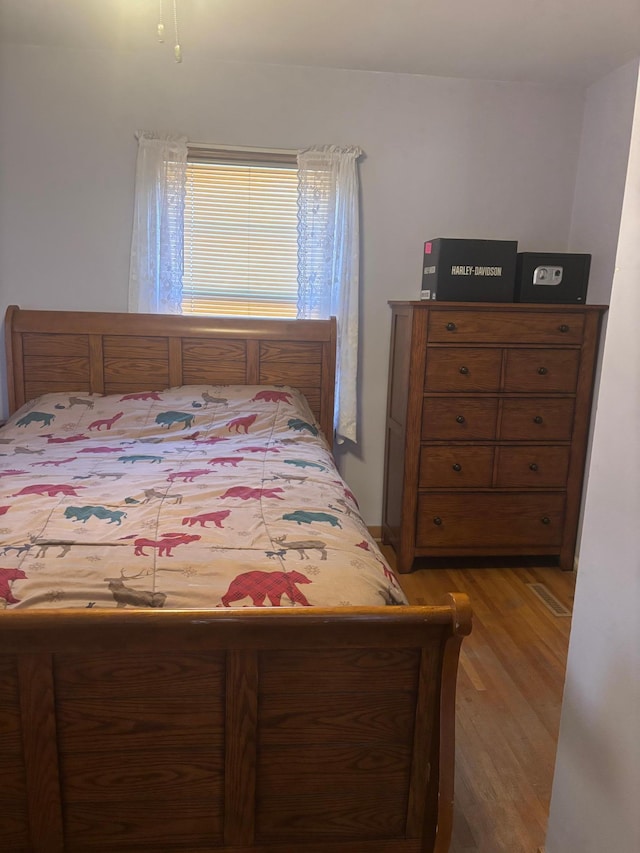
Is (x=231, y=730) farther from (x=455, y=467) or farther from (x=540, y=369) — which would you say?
(x=540, y=369)

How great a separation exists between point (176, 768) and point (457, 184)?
2881 mm

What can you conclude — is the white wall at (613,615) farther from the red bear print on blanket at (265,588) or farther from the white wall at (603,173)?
the white wall at (603,173)

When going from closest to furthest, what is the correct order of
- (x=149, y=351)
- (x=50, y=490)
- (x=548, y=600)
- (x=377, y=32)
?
(x=50, y=490) → (x=377, y=32) → (x=548, y=600) → (x=149, y=351)

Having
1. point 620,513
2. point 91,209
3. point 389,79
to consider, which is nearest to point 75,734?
point 620,513

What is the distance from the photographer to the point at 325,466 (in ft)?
7.24

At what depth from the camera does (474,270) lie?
2.80m

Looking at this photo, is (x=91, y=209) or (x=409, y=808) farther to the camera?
(x=91, y=209)

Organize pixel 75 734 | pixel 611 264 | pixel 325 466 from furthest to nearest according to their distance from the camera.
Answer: pixel 611 264 → pixel 325 466 → pixel 75 734

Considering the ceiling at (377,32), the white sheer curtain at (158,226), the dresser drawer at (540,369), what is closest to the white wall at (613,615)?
the ceiling at (377,32)

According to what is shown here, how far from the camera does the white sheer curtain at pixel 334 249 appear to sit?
2.99m

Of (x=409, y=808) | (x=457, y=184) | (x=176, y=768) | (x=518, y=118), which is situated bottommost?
(x=409, y=808)

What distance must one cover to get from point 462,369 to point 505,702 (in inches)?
56.1

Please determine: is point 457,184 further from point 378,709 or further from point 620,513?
point 378,709

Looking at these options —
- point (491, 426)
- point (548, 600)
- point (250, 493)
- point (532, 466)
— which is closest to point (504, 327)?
point (491, 426)
